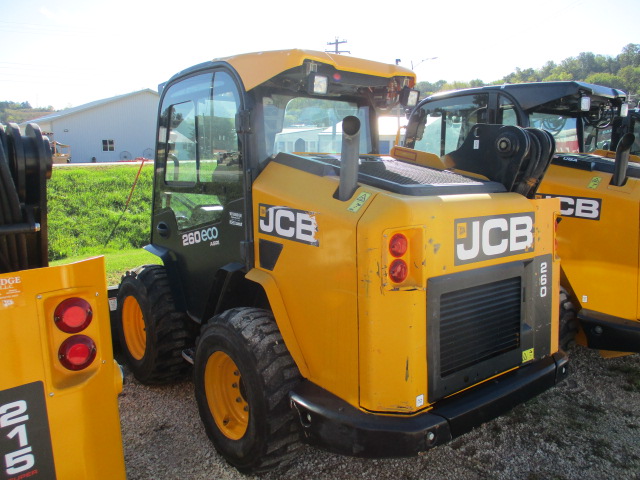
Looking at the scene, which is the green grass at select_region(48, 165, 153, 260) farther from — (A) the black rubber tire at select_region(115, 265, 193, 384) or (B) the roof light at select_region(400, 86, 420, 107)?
(B) the roof light at select_region(400, 86, 420, 107)

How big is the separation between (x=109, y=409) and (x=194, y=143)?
222 cm

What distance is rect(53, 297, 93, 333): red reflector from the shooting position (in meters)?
1.85

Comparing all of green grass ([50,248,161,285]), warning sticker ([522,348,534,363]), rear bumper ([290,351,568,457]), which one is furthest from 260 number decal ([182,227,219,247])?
green grass ([50,248,161,285])

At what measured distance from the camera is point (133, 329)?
176 inches

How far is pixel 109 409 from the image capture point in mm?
1976

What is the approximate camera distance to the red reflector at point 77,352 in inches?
73.6

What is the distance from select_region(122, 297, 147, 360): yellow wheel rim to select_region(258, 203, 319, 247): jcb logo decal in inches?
77.5

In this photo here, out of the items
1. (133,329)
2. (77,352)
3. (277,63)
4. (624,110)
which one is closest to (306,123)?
(277,63)

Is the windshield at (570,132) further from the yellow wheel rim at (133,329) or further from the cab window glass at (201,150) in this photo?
the yellow wheel rim at (133,329)

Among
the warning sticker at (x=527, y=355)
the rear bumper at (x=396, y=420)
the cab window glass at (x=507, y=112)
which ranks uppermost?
the cab window glass at (x=507, y=112)

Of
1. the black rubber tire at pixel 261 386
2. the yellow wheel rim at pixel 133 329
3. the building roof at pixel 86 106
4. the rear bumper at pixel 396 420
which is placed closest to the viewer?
the rear bumper at pixel 396 420

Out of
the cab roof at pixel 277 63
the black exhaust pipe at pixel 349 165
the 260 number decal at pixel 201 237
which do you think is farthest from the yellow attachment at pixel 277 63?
the 260 number decal at pixel 201 237

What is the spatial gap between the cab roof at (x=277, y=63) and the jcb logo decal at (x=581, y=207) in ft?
7.27

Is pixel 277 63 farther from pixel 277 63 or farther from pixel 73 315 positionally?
pixel 73 315
